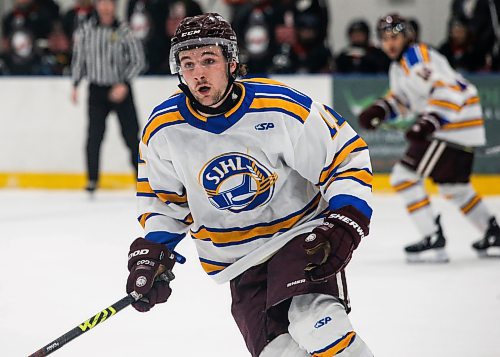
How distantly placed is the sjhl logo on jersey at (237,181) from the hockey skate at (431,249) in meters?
2.64

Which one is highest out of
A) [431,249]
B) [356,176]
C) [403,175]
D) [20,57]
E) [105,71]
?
[356,176]

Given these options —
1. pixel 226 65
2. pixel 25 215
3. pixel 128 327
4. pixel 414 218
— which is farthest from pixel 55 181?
pixel 226 65

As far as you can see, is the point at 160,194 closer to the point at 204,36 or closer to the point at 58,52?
the point at 204,36

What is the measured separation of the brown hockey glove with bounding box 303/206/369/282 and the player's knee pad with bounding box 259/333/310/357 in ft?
0.68

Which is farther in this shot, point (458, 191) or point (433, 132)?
point (458, 191)

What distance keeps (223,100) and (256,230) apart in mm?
338

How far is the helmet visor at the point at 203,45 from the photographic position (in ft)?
7.54

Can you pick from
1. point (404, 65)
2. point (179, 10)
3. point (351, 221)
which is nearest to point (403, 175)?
point (404, 65)

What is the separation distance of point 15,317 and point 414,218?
6.76 feet

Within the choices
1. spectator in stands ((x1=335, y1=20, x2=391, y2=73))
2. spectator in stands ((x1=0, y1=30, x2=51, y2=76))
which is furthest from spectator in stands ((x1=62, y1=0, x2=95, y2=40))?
spectator in stands ((x1=335, y1=20, x2=391, y2=73))

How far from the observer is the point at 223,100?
7.59ft

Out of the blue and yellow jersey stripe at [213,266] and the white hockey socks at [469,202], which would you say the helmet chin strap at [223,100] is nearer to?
the blue and yellow jersey stripe at [213,266]

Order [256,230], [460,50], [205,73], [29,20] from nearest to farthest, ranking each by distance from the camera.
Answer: [205,73]
[256,230]
[460,50]
[29,20]

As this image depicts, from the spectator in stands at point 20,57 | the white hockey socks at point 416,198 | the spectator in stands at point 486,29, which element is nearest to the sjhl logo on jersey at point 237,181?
the white hockey socks at point 416,198
